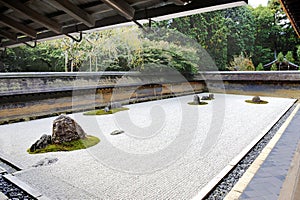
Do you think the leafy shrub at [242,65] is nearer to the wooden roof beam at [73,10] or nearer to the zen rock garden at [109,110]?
the zen rock garden at [109,110]

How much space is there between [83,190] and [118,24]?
5.36 ft

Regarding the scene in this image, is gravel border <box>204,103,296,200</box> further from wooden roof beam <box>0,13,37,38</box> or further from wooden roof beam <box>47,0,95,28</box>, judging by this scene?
wooden roof beam <box>0,13,37,38</box>

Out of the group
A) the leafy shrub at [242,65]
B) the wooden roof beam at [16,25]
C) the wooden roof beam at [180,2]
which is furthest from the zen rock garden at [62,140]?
the leafy shrub at [242,65]

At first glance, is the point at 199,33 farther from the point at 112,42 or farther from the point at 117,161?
the point at 117,161

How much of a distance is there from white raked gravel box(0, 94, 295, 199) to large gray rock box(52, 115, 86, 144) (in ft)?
1.27

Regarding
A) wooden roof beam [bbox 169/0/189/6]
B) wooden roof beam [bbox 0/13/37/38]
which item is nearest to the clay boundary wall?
wooden roof beam [bbox 0/13/37/38]

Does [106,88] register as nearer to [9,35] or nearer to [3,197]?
[9,35]

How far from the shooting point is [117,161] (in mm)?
2955

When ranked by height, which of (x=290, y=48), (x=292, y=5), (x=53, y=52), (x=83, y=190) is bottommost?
(x=83, y=190)

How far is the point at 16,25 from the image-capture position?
2.00 meters

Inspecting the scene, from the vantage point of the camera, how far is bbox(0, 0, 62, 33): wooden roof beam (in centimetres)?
162

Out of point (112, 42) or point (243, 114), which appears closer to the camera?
point (243, 114)

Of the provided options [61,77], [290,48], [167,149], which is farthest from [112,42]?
[290,48]

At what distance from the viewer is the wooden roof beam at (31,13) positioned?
5.33 ft
